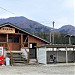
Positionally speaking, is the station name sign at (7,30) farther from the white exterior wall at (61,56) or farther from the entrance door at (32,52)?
the white exterior wall at (61,56)

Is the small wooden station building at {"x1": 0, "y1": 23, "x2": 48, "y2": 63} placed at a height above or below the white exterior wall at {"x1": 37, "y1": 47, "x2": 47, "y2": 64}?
above

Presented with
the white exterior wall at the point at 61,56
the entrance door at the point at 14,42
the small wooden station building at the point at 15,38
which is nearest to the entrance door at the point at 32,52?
the small wooden station building at the point at 15,38

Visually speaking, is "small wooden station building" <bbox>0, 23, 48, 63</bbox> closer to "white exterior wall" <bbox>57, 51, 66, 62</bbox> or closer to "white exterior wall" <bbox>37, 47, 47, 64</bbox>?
"white exterior wall" <bbox>37, 47, 47, 64</bbox>

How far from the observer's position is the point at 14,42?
4422cm

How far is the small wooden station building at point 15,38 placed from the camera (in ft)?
141

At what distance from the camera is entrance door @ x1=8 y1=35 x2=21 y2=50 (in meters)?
43.7

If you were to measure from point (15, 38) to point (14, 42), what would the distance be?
29.0 inches

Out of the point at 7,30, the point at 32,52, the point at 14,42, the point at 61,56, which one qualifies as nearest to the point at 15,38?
the point at 14,42

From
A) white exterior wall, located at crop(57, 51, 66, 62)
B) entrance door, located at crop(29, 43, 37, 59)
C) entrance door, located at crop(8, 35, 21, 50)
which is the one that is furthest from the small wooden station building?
white exterior wall, located at crop(57, 51, 66, 62)

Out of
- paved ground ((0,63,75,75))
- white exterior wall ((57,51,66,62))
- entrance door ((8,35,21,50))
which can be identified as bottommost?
paved ground ((0,63,75,75))

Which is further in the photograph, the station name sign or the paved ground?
the station name sign

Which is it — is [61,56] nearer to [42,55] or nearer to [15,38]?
[42,55]

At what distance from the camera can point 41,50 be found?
39.5 meters

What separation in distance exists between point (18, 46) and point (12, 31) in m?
2.59
